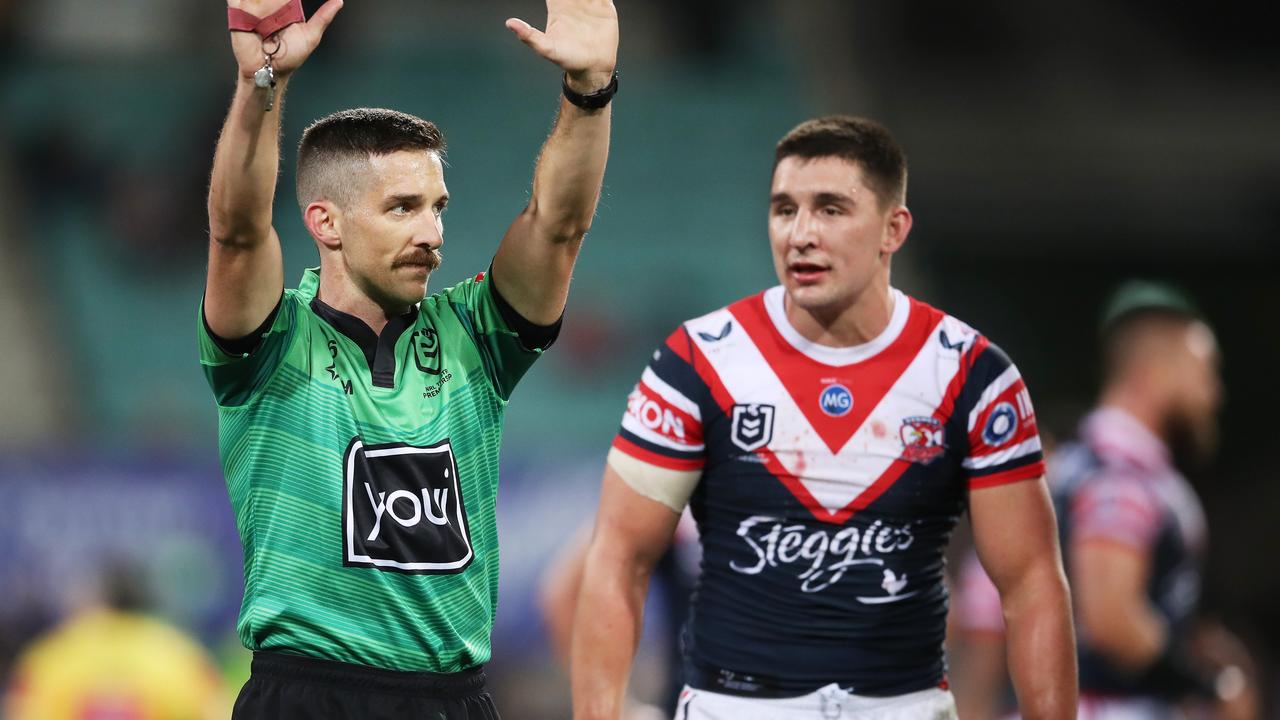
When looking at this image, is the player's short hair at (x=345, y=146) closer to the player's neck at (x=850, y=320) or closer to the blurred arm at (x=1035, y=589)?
the player's neck at (x=850, y=320)

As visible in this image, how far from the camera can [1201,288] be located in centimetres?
1739

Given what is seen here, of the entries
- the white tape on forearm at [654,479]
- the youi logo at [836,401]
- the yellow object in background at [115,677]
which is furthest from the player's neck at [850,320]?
the yellow object in background at [115,677]

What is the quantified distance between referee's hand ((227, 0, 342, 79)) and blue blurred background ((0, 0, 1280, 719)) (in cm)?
1045

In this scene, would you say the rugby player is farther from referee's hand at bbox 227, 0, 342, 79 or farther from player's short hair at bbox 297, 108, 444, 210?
referee's hand at bbox 227, 0, 342, 79

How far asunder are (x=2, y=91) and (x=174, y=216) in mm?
2419

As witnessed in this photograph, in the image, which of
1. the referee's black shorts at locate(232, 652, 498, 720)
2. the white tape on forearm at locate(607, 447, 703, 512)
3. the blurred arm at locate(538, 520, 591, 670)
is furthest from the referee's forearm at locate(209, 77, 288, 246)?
the blurred arm at locate(538, 520, 591, 670)

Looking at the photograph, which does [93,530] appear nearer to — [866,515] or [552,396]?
[552,396]

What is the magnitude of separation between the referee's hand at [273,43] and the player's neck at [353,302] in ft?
1.74

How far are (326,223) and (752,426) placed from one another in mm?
1326

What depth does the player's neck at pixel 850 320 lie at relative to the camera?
4.39 metres

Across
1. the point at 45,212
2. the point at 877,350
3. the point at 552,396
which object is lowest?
the point at 877,350

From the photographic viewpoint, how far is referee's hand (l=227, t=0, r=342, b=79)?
322cm

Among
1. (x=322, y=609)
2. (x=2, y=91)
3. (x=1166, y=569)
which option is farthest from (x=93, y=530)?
(x=322, y=609)

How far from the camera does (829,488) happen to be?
4.28 m
